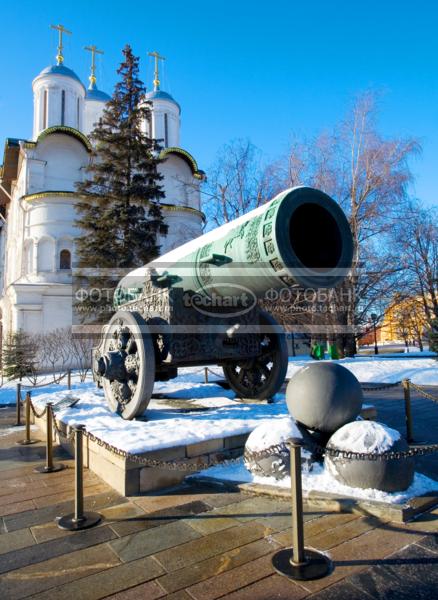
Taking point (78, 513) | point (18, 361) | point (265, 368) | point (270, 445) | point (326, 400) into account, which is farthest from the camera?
point (18, 361)

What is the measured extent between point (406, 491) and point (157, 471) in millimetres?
2108

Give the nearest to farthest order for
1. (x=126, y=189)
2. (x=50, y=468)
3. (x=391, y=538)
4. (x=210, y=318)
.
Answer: (x=391, y=538)
(x=50, y=468)
(x=210, y=318)
(x=126, y=189)

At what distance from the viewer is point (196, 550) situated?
9.43ft

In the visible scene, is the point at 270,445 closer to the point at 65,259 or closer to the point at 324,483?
the point at 324,483

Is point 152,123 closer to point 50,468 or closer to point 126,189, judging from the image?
point 126,189

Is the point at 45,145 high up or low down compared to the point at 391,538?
up

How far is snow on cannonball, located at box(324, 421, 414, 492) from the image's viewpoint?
3.45 metres

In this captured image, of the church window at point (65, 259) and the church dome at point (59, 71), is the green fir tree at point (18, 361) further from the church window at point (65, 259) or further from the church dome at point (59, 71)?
the church dome at point (59, 71)

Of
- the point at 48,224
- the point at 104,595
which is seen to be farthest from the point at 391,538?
the point at 48,224

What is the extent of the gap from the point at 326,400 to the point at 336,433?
0.48m

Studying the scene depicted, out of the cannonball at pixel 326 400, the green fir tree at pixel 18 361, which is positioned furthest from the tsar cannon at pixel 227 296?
the green fir tree at pixel 18 361

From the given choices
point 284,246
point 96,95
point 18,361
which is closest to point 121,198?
point 18,361

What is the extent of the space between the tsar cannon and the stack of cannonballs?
97cm

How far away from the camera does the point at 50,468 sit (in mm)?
4996
